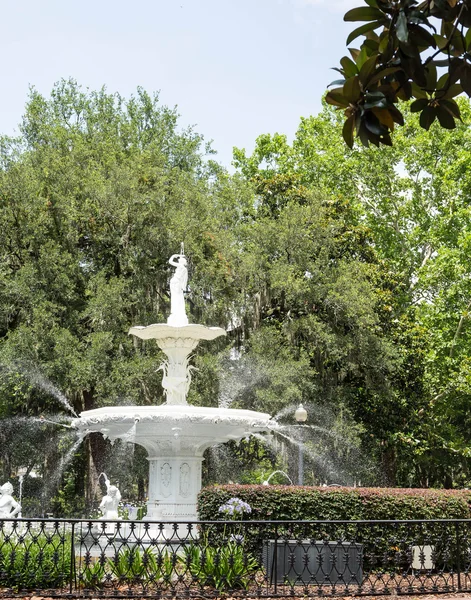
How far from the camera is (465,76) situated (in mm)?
3096

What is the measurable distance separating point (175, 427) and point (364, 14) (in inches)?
440

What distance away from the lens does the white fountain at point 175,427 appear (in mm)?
13531

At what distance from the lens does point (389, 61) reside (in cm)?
310

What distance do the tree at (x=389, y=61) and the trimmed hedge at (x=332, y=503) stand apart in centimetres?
916

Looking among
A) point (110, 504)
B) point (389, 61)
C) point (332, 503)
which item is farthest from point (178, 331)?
point (389, 61)

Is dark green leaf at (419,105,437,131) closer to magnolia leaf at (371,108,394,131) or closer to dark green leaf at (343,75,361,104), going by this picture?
magnolia leaf at (371,108,394,131)

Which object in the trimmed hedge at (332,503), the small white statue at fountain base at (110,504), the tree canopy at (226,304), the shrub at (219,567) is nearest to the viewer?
the shrub at (219,567)

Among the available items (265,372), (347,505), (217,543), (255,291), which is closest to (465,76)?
(217,543)

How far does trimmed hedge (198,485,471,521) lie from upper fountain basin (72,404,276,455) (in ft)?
5.74

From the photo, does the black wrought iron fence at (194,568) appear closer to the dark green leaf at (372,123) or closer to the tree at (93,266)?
the dark green leaf at (372,123)

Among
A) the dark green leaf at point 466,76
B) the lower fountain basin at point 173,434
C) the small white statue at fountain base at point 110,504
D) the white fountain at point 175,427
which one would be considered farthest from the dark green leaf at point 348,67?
the small white statue at fountain base at point 110,504

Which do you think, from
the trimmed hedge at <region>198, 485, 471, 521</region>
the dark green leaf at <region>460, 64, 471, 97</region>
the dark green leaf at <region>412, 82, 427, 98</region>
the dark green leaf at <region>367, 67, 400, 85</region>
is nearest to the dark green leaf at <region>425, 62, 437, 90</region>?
the dark green leaf at <region>412, 82, 427, 98</region>

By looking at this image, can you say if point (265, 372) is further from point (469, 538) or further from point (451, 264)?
point (469, 538)

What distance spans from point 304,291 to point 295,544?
15698mm
